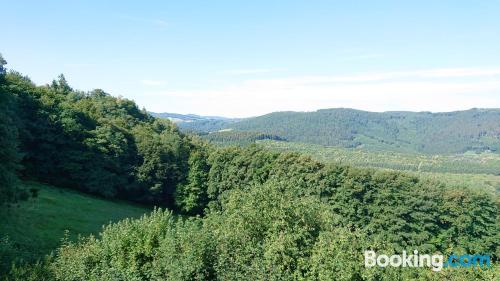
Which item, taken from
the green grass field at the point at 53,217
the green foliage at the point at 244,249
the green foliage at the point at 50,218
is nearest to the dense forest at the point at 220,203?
the green foliage at the point at 244,249

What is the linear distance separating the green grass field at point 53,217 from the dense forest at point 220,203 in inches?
121

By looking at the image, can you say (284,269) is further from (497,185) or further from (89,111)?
(497,185)

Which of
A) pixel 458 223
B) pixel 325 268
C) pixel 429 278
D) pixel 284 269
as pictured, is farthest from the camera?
pixel 458 223

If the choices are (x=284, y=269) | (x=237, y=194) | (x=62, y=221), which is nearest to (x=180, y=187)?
(x=62, y=221)

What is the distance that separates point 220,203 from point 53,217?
3155 centimetres

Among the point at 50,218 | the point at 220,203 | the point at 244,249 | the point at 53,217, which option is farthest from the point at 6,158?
the point at 220,203

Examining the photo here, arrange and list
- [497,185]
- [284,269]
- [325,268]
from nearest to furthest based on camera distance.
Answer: [325,268] → [284,269] → [497,185]

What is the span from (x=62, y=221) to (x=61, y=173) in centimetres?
2245

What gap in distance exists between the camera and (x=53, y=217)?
43031mm

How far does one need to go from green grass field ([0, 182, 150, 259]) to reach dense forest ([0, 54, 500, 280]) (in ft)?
10.1

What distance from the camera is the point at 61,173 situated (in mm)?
62688

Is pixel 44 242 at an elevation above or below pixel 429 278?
below

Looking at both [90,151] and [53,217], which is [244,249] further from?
[90,151]

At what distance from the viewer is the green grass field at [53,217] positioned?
3309cm
